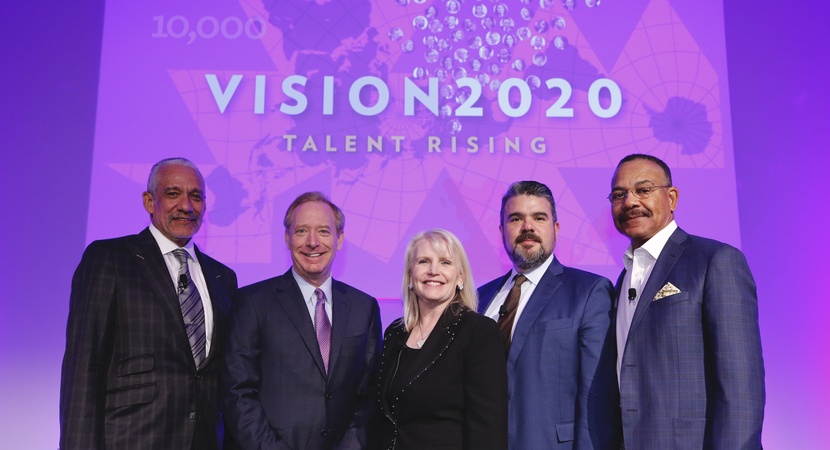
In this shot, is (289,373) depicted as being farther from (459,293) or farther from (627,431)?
(627,431)

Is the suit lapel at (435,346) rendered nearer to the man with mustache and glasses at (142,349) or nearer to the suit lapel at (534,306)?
the suit lapel at (534,306)

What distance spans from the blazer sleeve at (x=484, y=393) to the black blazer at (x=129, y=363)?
122 centimetres

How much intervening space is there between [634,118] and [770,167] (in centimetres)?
102

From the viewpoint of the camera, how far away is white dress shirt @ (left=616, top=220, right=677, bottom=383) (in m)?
2.99

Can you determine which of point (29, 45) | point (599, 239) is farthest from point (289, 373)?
point (29, 45)

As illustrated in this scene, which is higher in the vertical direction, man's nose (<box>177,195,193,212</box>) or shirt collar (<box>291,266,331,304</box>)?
man's nose (<box>177,195,193,212</box>)

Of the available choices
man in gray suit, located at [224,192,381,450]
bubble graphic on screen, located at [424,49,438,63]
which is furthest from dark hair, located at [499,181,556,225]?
bubble graphic on screen, located at [424,49,438,63]

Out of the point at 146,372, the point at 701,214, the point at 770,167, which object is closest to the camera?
the point at 146,372

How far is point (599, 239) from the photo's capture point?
436 centimetres

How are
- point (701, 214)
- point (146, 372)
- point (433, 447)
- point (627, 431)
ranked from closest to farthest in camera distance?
1. point (433, 447)
2. point (627, 431)
3. point (146, 372)
4. point (701, 214)

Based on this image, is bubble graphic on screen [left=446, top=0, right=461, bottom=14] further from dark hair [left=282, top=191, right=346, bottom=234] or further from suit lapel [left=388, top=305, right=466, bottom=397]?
suit lapel [left=388, top=305, right=466, bottom=397]

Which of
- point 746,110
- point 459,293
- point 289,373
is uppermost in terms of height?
point 746,110

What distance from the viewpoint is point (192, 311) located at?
3.21 metres

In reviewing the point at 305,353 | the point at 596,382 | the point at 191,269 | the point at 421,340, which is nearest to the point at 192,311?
the point at 191,269
